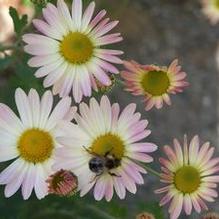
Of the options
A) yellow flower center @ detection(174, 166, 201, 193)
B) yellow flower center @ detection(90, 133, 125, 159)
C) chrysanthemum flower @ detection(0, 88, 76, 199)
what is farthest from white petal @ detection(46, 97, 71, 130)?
yellow flower center @ detection(174, 166, 201, 193)

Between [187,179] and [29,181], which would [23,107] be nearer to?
[29,181]

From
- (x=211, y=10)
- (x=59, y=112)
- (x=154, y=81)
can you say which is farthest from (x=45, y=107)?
(x=211, y=10)

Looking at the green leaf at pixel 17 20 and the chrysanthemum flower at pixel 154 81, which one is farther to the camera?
the green leaf at pixel 17 20

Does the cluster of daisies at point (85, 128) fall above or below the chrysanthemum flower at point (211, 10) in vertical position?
below

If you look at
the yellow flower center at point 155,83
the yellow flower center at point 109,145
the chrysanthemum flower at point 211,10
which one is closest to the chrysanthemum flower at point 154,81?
the yellow flower center at point 155,83

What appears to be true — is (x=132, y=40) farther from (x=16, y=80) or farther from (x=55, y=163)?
(x=55, y=163)

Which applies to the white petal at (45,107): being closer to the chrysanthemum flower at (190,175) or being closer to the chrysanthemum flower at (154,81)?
the chrysanthemum flower at (154,81)

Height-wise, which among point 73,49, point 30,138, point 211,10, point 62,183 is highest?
point 211,10
